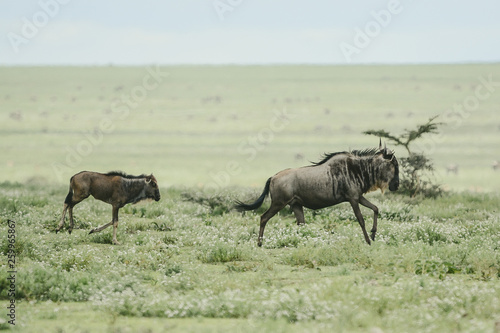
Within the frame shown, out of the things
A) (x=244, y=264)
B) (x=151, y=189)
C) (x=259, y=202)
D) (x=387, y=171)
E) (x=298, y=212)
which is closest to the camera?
(x=244, y=264)

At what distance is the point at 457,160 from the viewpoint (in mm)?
55656

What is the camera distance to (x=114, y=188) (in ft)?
55.7

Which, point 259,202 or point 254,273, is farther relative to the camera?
point 259,202

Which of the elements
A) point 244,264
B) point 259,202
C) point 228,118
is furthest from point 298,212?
point 228,118

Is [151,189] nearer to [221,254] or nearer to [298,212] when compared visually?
[298,212]

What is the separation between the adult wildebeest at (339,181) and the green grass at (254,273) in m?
0.66

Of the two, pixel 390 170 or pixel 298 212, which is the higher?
pixel 390 170

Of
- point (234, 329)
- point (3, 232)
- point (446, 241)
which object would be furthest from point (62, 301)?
point (446, 241)

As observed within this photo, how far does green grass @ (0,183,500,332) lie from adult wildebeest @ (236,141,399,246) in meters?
0.66

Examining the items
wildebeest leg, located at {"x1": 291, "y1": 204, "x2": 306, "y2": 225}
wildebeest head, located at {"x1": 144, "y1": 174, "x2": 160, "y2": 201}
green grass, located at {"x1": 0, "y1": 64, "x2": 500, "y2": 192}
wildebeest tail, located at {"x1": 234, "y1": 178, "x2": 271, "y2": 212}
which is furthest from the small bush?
green grass, located at {"x1": 0, "y1": 64, "x2": 500, "y2": 192}

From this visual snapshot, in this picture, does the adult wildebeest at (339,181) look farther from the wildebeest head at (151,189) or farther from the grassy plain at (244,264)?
the wildebeest head at (151,189)

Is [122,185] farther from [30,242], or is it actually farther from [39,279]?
[39,279]

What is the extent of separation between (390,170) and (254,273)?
4.12 metres

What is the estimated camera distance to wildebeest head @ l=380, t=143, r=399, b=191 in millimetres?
15797
